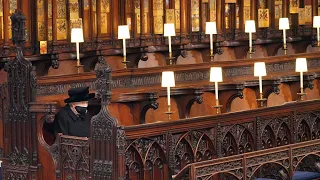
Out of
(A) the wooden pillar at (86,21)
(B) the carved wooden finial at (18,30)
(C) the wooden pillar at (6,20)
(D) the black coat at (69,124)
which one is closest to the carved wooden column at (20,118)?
(B) the carved wooden finial at (18,30)

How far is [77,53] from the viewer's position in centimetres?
1523

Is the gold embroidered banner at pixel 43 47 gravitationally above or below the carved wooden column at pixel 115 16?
below

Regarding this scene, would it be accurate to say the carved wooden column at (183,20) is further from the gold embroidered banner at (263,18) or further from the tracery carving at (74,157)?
the tracery carving at (74,157)

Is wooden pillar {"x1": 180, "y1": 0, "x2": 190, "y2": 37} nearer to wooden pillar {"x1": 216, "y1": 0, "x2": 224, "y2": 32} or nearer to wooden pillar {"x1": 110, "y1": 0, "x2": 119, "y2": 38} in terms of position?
wooden pillar {"x1": 216, "y1": 0, "x2": 224, "y2": 32}

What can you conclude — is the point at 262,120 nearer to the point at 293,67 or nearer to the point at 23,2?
the point at 23,2

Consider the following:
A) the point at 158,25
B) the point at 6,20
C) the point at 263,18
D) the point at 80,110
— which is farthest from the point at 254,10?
the point at 80,110

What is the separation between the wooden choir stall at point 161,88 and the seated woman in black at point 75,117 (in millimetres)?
164

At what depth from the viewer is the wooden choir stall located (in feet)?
37.2

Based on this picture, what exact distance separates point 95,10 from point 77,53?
1.99 metres

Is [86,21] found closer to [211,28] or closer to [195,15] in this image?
[211,28]

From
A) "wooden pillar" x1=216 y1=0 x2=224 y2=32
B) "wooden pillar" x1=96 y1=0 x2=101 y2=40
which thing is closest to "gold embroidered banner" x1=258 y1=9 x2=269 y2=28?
"wooden pillar" x1=216 y1=0 x2=224 y2=32

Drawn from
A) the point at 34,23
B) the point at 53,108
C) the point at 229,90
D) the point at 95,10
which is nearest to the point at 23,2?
the point at 34,23

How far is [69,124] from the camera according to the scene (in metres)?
11.8

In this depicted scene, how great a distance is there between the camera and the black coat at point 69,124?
1187 centimetres
